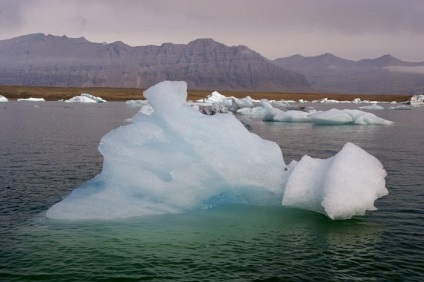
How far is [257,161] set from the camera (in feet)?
45.4

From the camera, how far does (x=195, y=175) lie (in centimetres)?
1270

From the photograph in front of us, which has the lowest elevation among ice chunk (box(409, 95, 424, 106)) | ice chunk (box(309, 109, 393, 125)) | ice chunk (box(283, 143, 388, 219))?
ice chunk (box(283, 143, 388, 219))

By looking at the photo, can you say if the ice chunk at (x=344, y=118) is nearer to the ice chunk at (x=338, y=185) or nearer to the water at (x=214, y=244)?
the water at (x=214, y=244)

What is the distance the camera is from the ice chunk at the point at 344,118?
45.0 metres

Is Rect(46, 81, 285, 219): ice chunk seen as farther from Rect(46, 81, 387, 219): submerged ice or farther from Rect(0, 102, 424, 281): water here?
Rect(0, 102, 424, 281): water

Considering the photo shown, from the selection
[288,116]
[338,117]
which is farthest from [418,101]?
[338,117]

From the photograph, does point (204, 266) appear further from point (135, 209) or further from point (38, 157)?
point (38, 157)

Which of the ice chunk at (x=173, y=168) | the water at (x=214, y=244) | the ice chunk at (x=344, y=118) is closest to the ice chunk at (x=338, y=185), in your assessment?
the water at (x=214, y=244)

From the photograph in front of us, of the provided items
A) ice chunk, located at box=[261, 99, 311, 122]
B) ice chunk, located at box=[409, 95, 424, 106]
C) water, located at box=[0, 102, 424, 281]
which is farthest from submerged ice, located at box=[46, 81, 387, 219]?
ice chunk, located at box=[409, 95, 424, 106]

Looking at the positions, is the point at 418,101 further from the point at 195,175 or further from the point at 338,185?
the point at 195,175

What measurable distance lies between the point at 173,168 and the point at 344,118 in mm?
35644

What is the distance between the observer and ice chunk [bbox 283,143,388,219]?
11.7m

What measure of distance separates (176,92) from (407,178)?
9756mm

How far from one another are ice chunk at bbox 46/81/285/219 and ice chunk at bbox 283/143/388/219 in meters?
0.75
